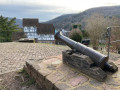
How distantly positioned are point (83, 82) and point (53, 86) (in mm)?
609

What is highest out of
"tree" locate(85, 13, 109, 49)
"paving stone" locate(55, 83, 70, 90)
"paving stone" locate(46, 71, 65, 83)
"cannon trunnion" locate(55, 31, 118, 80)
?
"tree" locate(85, 13, 109, 49)

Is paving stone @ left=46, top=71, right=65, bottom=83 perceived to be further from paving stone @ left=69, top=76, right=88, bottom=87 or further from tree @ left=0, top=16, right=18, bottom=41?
tree @ left=0, top=16, right=18, bottom=41

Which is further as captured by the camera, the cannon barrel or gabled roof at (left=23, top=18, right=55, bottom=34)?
gabled roof at (left=23, top=18, right=55, bottom=34)

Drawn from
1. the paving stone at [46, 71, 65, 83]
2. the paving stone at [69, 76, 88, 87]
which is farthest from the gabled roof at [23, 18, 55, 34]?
the paving stone at [69, 76, 88, 87]

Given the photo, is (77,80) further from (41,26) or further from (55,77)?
(41,26)

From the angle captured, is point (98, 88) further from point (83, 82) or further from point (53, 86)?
point (53, 86)

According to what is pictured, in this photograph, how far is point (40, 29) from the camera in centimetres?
3127

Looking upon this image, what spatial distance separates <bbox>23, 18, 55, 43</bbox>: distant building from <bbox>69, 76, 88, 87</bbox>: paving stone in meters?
28.9

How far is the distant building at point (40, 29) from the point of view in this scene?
102 feet

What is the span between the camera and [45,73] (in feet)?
8.82

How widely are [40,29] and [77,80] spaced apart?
29990 mm

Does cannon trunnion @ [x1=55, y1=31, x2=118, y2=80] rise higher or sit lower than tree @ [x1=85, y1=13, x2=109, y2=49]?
lower

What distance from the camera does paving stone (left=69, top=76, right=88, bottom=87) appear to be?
2.21 meters

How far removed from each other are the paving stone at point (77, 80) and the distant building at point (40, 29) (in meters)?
28.9
